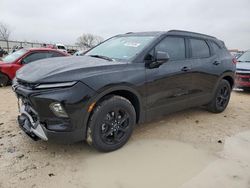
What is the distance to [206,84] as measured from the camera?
5105mm

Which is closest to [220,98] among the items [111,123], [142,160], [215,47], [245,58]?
[215,47]

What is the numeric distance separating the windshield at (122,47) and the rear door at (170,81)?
24 centimetres

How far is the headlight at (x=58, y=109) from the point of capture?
9.92 ft

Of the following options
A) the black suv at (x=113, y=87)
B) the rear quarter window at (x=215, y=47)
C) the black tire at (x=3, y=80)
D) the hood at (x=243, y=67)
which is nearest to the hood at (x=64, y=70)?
the black suv at (x=113, y=87)

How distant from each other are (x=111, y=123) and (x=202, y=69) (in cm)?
238

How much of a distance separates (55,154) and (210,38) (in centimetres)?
407

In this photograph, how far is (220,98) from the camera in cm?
573

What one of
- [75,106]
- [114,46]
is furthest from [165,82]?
[75,106]

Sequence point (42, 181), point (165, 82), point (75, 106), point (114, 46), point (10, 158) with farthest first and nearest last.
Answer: point (114, 46)
point (165, 82)
point (10, 158)
point (75, 106)
point (42, 181)

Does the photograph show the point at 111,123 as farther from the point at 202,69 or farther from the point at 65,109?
the point at 202,69

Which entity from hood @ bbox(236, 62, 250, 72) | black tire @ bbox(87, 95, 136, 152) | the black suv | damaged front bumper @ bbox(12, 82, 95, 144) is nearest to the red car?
the black suv

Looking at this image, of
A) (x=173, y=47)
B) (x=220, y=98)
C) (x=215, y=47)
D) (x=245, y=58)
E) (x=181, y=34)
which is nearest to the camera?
(x=173, y=47)

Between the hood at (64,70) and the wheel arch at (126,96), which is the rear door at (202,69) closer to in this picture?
the wheel arch at (126,96)

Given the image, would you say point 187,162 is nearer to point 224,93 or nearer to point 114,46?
point 114,46
